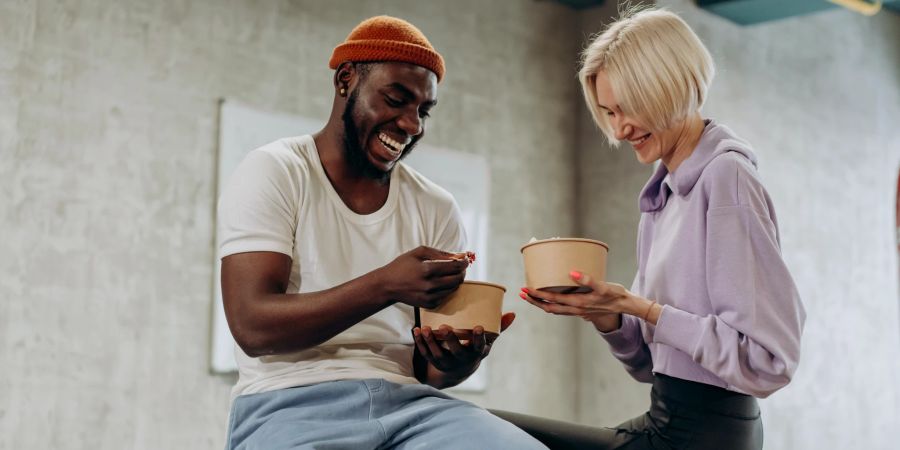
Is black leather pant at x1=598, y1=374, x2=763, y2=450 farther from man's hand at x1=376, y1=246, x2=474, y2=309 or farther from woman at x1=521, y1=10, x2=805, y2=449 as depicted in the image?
man's hand at x1=376, y1=246, x2=474, y2=309

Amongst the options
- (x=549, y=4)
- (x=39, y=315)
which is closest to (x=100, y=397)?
(x=39, y=315)

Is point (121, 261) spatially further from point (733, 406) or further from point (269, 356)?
point (733, 406)

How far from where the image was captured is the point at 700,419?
1.76 metres

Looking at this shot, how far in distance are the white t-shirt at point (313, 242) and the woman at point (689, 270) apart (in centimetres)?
28

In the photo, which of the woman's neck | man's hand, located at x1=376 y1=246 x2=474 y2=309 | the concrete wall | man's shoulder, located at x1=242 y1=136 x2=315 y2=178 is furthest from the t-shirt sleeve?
the concrete wall

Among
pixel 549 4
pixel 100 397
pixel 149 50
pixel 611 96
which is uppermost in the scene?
pixel 549 4

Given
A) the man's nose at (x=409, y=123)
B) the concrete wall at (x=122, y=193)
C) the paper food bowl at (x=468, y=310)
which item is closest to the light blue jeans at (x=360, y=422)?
the paper food bowl at (x=468, y=310)

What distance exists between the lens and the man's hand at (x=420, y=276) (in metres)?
1.62

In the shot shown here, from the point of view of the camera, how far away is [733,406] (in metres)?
1.76

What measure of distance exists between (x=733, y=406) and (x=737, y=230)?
32cm

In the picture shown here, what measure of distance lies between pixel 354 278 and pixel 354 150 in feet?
1.01

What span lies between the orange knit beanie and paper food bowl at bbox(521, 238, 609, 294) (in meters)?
0.45

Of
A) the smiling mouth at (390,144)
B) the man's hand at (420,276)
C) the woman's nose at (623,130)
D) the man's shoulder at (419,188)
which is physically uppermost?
the woman's nose at (623,130)

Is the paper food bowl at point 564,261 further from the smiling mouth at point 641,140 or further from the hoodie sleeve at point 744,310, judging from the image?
the smiling mouth at point 641,140
